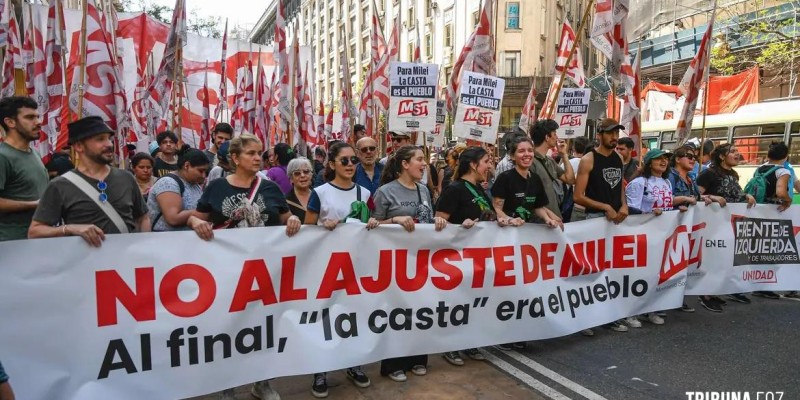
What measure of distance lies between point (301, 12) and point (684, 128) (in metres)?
70.1

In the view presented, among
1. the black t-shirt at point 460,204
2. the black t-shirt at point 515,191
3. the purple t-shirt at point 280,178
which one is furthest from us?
the purple t-shirt at point 280,178

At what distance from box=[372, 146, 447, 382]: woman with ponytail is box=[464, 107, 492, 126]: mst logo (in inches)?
132

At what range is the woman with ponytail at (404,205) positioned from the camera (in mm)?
4227

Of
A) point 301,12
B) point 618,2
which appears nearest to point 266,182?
point 618,2

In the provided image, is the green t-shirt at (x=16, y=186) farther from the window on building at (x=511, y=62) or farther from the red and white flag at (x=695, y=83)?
the window on building at (x=511, y=62)

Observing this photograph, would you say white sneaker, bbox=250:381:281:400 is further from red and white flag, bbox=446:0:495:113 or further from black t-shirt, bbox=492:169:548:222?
red and white flag, bbox=446:0:495:113

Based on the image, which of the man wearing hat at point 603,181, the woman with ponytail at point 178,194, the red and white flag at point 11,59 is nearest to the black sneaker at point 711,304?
the man wearing hat at point 603,181

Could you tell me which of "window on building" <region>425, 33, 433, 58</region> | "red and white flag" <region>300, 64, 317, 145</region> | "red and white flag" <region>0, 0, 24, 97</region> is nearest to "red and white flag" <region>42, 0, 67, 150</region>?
"red and white flag" <region>0, 0, 24, 97</region>

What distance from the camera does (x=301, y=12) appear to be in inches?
2827

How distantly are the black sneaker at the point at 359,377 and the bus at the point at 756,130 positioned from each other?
11788mm

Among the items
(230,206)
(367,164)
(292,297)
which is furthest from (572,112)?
(230,206)

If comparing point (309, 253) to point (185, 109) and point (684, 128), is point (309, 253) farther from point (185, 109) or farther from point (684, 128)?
point (185, 109)

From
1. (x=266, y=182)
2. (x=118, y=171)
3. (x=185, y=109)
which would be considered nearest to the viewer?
(x=118, y=171)

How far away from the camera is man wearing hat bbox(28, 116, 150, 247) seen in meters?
3.17
